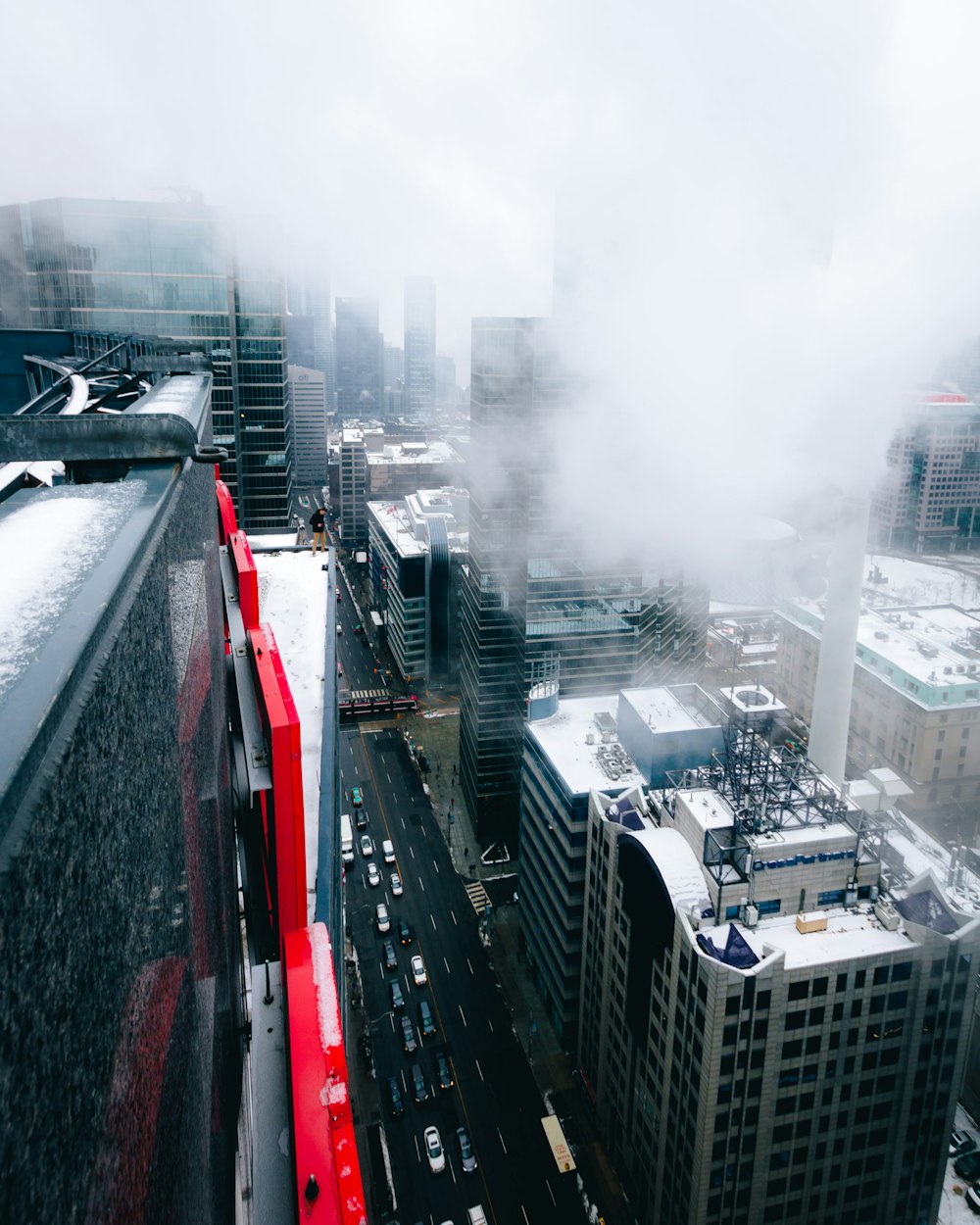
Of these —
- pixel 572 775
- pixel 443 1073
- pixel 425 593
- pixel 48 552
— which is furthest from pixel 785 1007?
pixel 425 593

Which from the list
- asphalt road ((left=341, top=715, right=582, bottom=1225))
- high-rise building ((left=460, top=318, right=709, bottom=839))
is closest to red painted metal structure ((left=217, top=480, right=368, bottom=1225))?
asphalt road ((left=341, top=715, right=582, bottom=1225))

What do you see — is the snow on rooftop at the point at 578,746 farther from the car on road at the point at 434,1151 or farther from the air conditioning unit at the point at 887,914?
the car on road at the point at 434,1151

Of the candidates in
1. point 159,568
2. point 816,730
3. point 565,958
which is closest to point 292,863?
point 159,568

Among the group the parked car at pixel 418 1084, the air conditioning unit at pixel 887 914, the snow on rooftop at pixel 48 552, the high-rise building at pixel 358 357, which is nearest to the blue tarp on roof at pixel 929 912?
the air conditioning unit at pixel 887 914

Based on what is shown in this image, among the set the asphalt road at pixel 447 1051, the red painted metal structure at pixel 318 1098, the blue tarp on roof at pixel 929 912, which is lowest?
the asphalt road at pixel 447 1051

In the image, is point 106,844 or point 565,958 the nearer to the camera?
point 106,844

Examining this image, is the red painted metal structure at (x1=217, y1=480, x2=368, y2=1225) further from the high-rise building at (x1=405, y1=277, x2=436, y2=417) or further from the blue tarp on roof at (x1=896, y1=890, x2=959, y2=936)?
the high-rise building at (x1=405, y1=277, x2=436, y2=417)

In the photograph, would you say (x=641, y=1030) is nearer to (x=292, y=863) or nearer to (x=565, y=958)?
(x=565, y=958)

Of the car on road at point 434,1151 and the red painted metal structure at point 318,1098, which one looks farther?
the car on road at point 434,1151
